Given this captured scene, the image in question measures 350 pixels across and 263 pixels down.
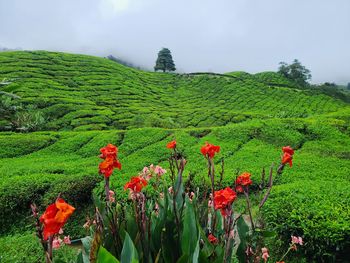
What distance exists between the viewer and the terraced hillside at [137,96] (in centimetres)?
2053

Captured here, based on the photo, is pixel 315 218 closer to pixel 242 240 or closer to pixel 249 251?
pixel 242 240

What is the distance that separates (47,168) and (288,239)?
6.54 metres

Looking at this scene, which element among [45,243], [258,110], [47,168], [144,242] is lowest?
[258,110]

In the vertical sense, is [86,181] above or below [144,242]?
below

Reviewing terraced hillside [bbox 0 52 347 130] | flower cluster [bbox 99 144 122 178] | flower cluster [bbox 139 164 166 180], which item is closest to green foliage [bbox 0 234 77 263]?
flower cluster [bbox 139 164 166 180]

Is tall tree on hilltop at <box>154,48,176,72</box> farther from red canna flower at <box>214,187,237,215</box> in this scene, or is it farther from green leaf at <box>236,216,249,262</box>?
red canna flower at <box>214,187,237,215</box>

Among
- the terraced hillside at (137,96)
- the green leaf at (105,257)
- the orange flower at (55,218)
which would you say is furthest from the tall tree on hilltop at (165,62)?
the orange flower at (55,218)

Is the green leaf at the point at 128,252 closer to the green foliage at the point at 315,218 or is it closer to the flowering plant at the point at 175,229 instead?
the flowering plant at the point at 175,229

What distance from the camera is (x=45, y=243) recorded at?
4.26ft

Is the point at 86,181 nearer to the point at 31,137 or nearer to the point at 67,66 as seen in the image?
the point at 31,137

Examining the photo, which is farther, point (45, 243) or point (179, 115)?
point (179, 115)

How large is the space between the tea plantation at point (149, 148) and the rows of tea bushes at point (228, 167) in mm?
24

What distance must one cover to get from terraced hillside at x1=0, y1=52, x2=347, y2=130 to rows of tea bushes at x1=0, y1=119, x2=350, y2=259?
19.0ft

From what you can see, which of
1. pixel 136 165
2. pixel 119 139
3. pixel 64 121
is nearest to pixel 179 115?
pixel 64 121
